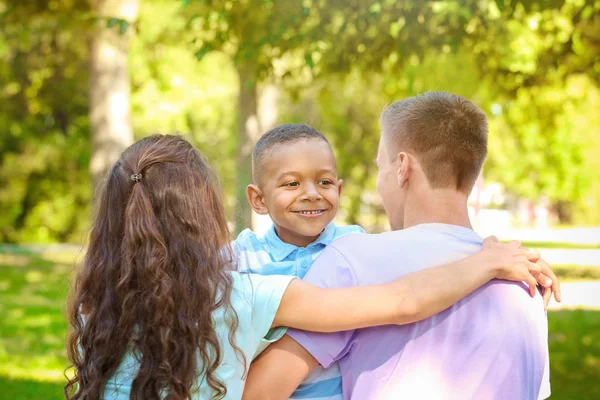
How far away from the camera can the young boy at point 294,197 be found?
2.85 metres

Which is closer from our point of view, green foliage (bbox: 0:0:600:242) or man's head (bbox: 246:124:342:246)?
man's head (bbox: 246:124:342:246)

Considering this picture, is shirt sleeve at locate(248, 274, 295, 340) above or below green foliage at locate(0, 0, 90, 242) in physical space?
above

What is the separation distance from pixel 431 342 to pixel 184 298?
678 mm

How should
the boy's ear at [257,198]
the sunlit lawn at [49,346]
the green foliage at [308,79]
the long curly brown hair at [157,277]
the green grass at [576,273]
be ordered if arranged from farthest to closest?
1. the green grass at [576,273]
2. the sunlit lawn at [49,346]
3. the green foliage at [308,79]
4. the boy's ear at [257,198]
5. the long curly brown hair at [157,277]

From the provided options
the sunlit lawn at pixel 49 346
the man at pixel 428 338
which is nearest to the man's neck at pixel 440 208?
the man at pixel 428 338

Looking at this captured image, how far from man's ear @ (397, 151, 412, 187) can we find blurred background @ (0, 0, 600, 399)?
0.39 m

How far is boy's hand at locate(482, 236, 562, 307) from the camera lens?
2197 millimetres

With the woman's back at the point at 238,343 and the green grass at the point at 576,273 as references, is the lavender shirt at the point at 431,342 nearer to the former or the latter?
the woman's back at the point at 238,343

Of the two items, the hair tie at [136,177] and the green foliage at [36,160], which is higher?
the hair tie at [136,177]

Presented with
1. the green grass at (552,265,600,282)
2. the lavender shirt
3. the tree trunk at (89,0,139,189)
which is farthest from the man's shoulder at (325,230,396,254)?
the green grass at (552,265,600,282)

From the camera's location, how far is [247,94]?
12.0 m

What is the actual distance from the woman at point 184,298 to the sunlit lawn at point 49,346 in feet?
10.4

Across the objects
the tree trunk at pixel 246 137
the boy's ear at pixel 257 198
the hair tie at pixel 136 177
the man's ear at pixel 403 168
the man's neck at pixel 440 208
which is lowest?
the tree trunk at pixel 246 137

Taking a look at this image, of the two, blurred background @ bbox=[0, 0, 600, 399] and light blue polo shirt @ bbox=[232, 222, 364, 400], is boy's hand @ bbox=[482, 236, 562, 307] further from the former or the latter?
blurred background @ bbox=[0, 0, 600, 399]
